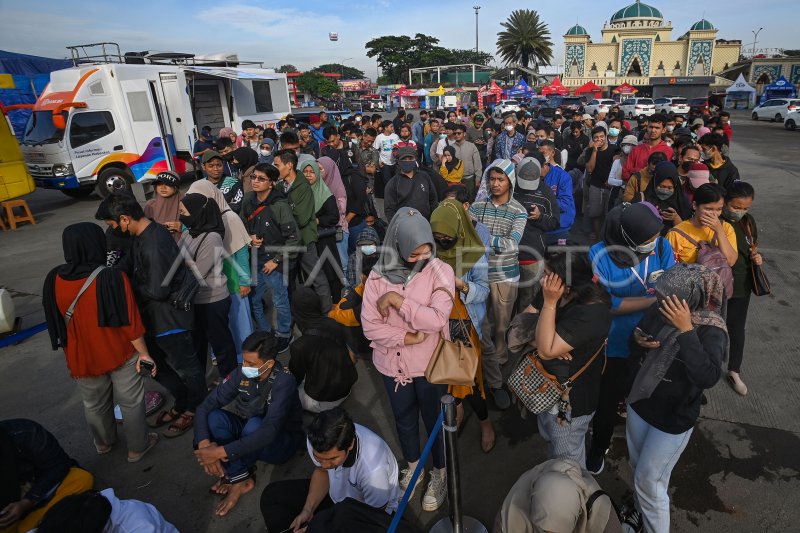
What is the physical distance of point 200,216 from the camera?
3867 millimetres

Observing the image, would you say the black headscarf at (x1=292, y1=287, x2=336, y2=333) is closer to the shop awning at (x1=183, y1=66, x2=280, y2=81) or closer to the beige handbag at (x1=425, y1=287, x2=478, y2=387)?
the beige handbag at (x1=425, y1=287, x2=478, y2=387)

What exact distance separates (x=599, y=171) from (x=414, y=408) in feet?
19.4

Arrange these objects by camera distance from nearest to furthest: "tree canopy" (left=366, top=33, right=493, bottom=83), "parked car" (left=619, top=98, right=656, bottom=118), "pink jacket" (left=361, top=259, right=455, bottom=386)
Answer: "pink jacket" (left=361, top=259, right=455, bottom=386), "parked car" (left=619, top=98, right=656, bottom=118), "tree canopy" (left=366, top=33, right=493, bottom=83)

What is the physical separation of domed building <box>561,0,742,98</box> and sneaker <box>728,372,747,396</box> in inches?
2328

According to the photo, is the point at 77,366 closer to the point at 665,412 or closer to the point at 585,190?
the point at 665,412

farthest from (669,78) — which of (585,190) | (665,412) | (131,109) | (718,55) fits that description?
(665,412)

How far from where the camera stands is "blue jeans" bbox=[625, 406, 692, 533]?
7.30ft

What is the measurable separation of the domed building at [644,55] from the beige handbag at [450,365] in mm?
61095

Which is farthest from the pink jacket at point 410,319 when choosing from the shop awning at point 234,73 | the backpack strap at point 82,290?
the shop awning at point 234,73

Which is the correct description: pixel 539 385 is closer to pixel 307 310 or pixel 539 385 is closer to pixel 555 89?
pixel 307 310

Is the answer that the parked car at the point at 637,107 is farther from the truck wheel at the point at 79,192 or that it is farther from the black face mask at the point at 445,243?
the black face mask at the point at 445,243

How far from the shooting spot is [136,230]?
130 inches

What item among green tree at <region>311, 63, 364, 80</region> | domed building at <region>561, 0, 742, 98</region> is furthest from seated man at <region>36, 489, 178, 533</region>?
green tree at <region>311, 63, 364, 80</region>

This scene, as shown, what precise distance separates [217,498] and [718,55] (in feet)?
236
